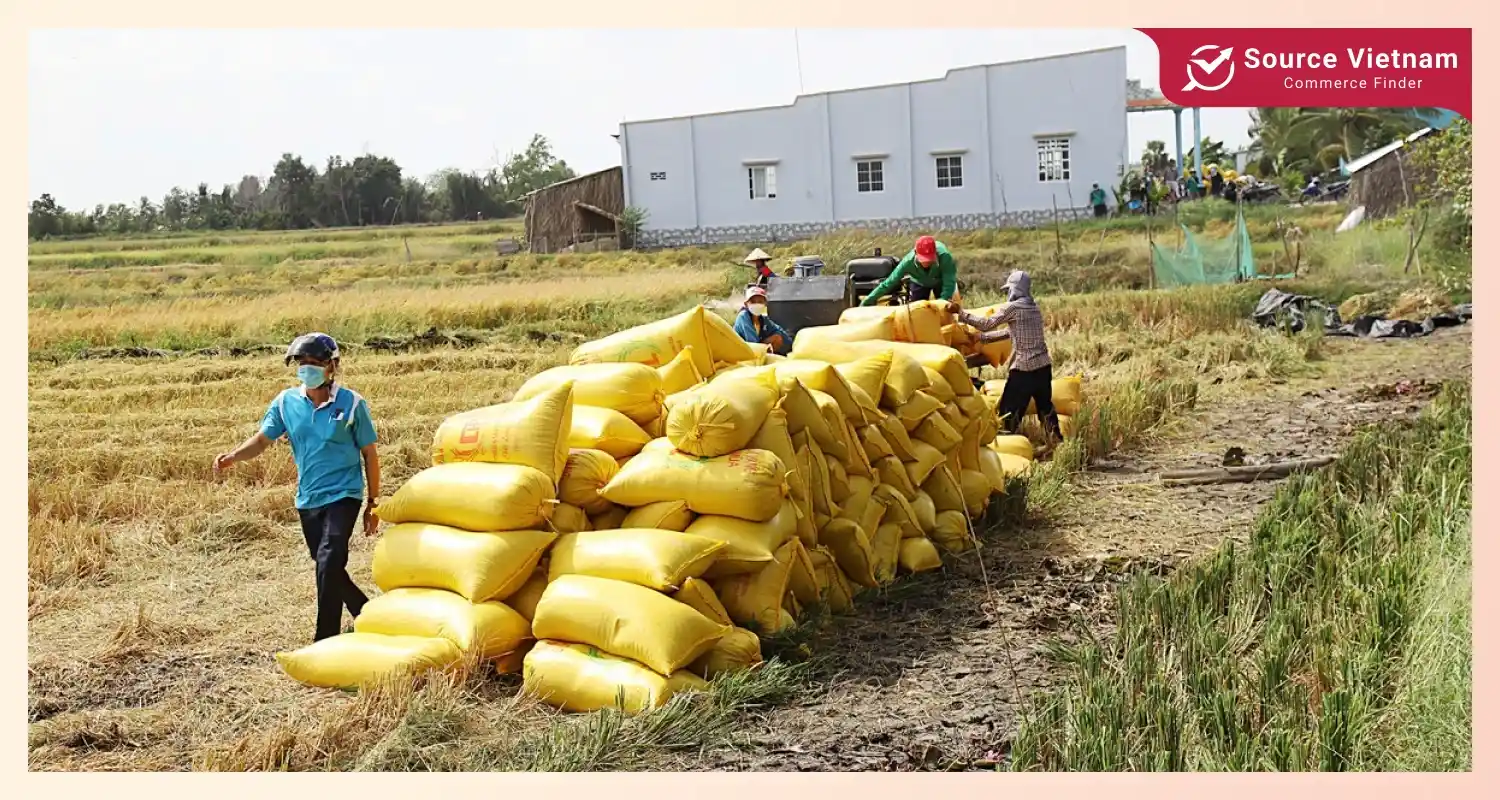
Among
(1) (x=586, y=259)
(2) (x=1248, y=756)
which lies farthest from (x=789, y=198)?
(2) (x=1248, y=756)

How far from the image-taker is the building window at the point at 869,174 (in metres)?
15.0

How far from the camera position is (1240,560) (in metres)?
5.72

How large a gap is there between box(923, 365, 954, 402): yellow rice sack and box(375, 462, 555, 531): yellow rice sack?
2393mm

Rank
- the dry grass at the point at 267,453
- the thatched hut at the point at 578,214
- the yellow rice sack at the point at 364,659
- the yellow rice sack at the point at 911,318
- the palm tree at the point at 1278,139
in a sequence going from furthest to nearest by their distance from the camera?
1. the thatched hut at the point at 578,214
2. the yellow rice sack at the point at 911,318
3. the palm tree at the point at 1278,139
4. the yellow rice sack at the point at 364,659
5. the dry grass at the point at 267,453

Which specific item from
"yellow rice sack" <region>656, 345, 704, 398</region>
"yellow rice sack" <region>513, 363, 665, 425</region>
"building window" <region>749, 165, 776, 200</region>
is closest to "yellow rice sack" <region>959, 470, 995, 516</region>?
"yellow rice sack" <region>656, 345, 704, 398</region>

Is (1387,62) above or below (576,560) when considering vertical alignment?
above

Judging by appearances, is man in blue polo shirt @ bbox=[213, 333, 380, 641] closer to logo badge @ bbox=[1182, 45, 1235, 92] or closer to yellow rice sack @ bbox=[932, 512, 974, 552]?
yellow rice sack @ bbox=[932, 512, 974, 552]

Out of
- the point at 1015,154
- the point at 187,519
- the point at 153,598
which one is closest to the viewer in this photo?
the point at 153,598

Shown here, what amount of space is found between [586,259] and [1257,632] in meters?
11.3

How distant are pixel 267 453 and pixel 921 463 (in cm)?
417

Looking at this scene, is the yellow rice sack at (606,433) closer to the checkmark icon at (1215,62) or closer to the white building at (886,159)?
the checkmark icon at (1215,62)

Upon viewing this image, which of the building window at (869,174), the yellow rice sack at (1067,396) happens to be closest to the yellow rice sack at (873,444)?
the yellow rice sack at (1067,396)

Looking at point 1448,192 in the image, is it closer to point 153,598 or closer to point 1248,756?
point 1248,756

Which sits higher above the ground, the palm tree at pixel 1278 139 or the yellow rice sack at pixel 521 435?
the palm tree at pixel 1278 139
